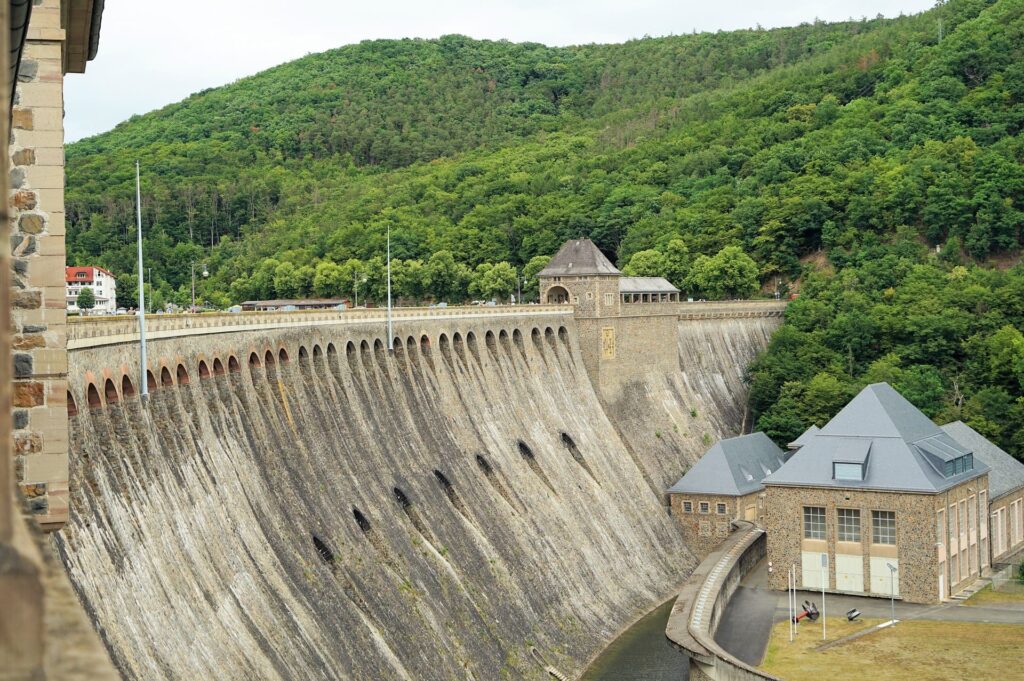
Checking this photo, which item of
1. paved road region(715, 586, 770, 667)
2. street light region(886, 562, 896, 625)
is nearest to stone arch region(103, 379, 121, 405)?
paved road region(715, 586, 770, 667)

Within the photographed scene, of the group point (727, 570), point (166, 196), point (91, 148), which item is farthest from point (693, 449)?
point (91, 148)

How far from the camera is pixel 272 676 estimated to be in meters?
39.3

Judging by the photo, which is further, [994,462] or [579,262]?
[579,262]

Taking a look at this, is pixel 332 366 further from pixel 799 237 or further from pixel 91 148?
pixel 91 148

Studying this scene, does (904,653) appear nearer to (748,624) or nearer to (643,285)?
(748,624)

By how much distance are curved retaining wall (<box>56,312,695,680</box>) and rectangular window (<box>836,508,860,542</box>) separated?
12328 millimetres

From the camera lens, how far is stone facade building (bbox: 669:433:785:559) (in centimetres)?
8125

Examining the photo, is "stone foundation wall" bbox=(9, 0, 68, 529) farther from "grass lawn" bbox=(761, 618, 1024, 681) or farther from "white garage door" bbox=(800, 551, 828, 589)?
"white garage door" bbox=(800, 551, 828, 589)

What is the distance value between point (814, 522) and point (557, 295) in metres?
33.0

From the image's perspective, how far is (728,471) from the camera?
82812mm

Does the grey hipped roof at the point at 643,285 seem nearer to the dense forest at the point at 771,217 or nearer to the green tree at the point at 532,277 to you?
the dense forest at the point at 771,217

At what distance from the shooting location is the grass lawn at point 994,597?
204 ft

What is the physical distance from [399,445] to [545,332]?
26.7m

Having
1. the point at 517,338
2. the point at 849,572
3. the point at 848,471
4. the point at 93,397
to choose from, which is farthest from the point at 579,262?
the point at 93,397
